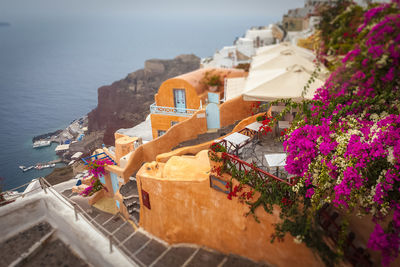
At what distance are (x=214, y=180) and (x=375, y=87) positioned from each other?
4855 mm

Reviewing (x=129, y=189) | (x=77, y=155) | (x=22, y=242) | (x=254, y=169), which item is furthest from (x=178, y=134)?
(x=77, y=155)

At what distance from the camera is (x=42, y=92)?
80.5 metres

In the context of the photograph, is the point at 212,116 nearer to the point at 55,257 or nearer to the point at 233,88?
the point at 233,88

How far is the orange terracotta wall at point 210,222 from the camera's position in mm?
6258

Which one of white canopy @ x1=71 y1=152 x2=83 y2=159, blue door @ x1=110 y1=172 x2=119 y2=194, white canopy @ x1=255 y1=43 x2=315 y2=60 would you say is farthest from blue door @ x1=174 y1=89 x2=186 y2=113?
white canopy @ x1=71 y1=152 x2=83 y2=159

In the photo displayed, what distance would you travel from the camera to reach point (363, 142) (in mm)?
4637

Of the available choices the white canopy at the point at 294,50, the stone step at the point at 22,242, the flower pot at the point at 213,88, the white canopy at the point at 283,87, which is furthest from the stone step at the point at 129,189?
the white canopy at the point at 294,50

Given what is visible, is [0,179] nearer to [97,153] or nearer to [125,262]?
[97,153]

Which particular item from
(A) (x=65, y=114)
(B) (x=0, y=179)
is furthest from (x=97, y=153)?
(A) (x=65, y=114)

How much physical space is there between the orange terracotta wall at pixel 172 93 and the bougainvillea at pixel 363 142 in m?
10.1

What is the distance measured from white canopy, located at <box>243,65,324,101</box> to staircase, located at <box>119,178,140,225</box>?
7151 mm

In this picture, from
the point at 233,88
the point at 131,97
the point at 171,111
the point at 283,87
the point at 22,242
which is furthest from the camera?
the point at 131,97

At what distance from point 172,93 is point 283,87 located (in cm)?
909

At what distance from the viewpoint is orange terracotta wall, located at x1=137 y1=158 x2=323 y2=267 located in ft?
20.5
